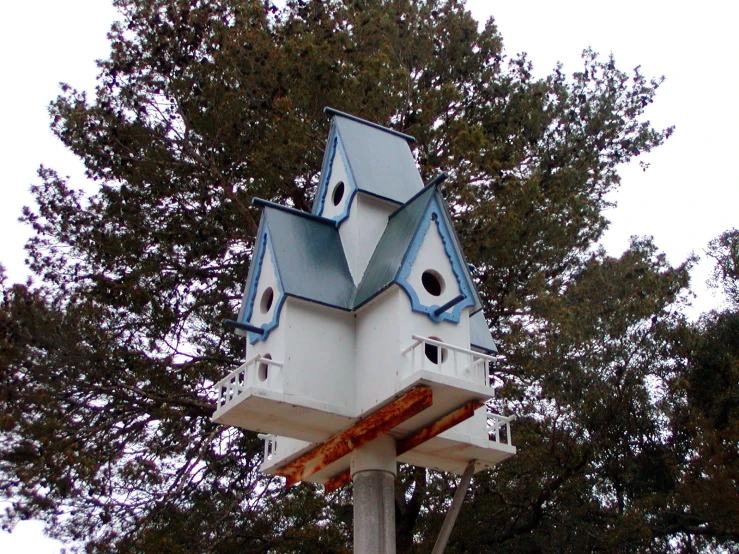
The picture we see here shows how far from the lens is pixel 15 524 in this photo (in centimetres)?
1142

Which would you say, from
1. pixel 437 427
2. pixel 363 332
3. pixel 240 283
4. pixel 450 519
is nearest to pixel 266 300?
pixel 363 332

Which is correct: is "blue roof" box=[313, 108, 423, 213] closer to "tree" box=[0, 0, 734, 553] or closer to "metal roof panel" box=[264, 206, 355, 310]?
"metal roof panel" box=[264, 206, 355, 310]

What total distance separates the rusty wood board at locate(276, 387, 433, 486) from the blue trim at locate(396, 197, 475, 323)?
83 centimetres

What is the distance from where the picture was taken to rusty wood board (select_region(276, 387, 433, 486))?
8.11 metres

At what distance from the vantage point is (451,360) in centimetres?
855

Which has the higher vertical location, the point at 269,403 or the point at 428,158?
the point at 428,158

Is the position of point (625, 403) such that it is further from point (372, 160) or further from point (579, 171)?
point (372, 160)

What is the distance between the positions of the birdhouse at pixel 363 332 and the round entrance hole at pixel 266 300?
2cm

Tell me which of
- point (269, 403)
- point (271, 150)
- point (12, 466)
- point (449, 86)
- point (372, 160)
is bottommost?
point (269, 403)

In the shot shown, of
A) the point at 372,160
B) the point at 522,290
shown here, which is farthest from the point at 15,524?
the point at 522,290

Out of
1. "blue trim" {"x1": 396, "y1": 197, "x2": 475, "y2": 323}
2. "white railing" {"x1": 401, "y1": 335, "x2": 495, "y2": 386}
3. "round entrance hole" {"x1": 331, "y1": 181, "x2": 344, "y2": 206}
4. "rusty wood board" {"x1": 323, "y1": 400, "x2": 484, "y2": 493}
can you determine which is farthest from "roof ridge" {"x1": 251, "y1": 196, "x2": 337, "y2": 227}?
"rusty wood board" {"x1": 323, "y1": 400, "x2": 484, "y2": 493}

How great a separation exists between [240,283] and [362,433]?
5850 millimetres

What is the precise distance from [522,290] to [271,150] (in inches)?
146

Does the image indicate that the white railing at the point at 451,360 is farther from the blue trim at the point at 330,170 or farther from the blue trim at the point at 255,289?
the blue trim at the point at 330,170
